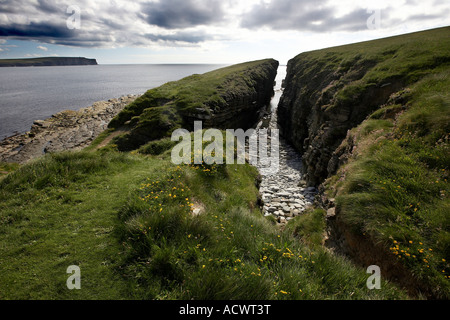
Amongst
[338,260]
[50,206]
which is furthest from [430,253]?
[50,206]

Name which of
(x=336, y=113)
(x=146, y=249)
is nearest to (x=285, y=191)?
(x=336, y=113)

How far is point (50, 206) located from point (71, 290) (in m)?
3.99

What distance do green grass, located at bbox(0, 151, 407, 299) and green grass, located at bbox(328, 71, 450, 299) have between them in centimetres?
170

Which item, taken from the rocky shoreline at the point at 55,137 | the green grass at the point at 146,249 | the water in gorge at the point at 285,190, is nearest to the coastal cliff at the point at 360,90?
the water in gorge at the point at 285,190

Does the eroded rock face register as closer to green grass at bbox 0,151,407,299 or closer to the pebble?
the pebble

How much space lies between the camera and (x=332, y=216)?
9.06 m

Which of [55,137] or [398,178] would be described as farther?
[55,137]

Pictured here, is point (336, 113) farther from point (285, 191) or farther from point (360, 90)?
point (285, 191)

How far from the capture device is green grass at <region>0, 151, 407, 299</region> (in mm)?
4418

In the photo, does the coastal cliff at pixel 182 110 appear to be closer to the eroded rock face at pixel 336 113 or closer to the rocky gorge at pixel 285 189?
the rocky gorge at pixel 285 189

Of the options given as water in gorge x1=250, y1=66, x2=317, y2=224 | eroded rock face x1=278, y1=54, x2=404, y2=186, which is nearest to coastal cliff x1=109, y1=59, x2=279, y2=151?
water in gorge x1=250, y1=66, x2=317, y2=224

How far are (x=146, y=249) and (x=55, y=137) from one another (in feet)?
150

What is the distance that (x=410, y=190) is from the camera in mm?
7781
